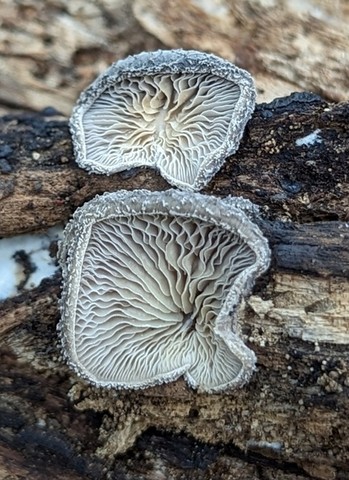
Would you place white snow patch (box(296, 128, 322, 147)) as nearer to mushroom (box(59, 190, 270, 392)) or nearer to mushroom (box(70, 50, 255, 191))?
mushroom (box(70, 50, 255, 191))

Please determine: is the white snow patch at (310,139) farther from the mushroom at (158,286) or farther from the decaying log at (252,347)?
the mushroom at (158,286)

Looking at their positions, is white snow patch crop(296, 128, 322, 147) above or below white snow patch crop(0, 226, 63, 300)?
above

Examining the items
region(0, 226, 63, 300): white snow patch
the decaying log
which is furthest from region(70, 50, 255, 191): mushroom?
region(0, 226, 63, 300): white snow patch

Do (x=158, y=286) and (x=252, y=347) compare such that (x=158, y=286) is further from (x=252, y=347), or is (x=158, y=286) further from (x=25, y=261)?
(x=25, y=261)

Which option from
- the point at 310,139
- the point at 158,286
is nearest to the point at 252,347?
the point at 158,286

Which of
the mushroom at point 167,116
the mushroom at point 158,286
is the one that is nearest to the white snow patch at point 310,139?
the mushroom at point 167,116

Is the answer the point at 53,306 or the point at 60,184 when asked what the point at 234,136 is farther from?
the point at 53,306
